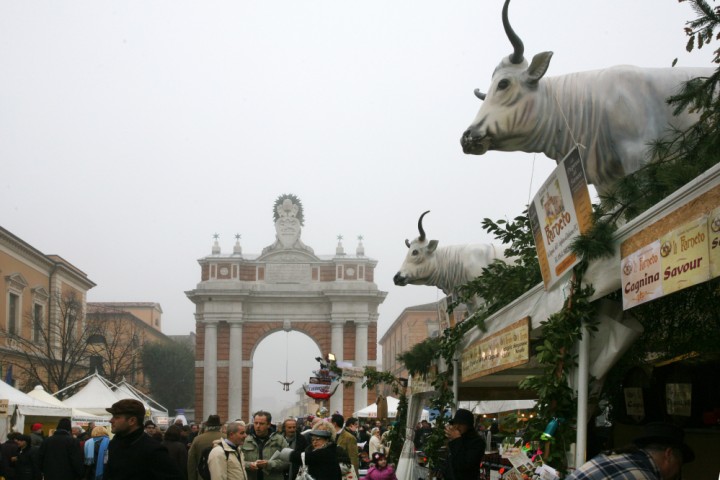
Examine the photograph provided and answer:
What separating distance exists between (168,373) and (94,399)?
166 feet

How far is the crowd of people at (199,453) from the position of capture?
5480mm

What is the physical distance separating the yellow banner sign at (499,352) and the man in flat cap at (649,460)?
84.9 inches

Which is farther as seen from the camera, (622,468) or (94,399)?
(94,399)

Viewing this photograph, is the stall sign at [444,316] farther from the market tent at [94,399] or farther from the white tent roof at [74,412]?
the market tent at [94,399]

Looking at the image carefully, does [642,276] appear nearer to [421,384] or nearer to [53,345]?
[421,384]

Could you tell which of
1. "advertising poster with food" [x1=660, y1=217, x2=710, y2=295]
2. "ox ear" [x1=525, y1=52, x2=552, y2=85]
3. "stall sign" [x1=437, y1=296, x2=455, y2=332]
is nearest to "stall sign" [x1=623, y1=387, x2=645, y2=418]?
"stall sign" [x1=437, y1=296, x2=455, y2=332]

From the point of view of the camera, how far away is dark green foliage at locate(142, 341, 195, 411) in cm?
7225

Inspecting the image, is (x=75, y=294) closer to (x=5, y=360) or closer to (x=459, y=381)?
(x=5, y=360)

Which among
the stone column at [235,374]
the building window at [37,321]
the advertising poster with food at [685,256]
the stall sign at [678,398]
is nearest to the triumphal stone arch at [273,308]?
the stone column at [235,374]

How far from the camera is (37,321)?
4438 cm

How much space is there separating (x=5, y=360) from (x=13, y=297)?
344cm

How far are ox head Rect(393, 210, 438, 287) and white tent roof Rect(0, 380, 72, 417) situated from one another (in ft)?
28.2

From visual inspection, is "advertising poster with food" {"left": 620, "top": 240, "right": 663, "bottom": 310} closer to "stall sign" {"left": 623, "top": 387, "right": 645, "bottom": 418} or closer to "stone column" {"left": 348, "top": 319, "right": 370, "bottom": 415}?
"stall sign" {"left": 623, "top": 387, "right": 645, "bottom": 418}

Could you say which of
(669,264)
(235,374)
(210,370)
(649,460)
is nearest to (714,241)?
(669,264)
